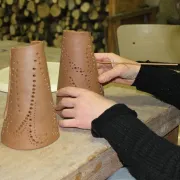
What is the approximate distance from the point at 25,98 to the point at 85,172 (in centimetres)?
18

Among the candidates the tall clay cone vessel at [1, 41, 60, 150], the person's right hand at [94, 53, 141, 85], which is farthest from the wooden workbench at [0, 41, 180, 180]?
the person's right hand at [94, 53, 141, 85]

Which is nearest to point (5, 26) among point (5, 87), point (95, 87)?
point (5, 87)

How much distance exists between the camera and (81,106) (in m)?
0.76

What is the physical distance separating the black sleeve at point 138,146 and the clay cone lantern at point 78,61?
0.36 feet

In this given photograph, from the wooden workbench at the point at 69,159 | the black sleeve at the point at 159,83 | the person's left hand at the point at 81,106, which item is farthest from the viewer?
the black sleeve at the point at 159,83

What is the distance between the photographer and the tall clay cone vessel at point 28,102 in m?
0.66

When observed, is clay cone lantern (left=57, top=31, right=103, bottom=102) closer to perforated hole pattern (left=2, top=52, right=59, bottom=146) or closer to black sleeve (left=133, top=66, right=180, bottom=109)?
perforated hole pattern (left=2, top=52, right=59, bottom=146)

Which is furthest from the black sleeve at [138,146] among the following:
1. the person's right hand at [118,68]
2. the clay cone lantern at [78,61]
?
the person's right hand at [118,68]

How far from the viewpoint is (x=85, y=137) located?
0.74 m

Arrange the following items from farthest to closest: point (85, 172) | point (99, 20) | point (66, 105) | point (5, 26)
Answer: point (5, 26)
point (99, 20)
point (66, 105)
point (85, 172)

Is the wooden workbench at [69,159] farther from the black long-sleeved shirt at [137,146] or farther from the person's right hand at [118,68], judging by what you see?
the person's right hand at [118,68]

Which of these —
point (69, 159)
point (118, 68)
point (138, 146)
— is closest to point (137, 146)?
point (138, 146)

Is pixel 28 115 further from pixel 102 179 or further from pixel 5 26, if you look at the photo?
pixel 5 26

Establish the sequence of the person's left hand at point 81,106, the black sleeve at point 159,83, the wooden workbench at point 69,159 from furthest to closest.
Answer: the black sleeve at point 159,83, the person's left hand at point 81,106, the wooden workbench at point 69,159
